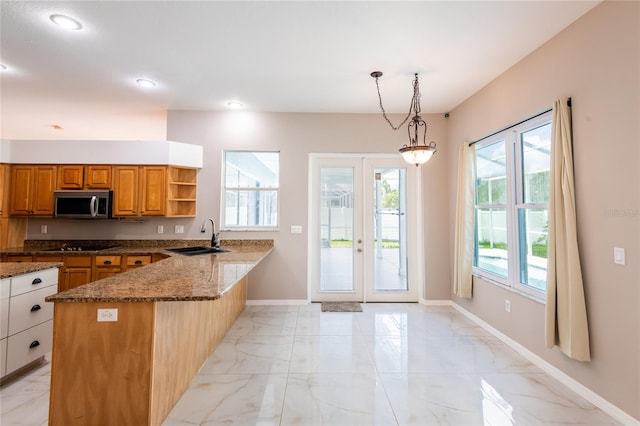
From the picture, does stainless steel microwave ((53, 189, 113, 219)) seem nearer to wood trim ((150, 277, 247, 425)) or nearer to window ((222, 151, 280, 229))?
window ((222, 151, 280, 229))

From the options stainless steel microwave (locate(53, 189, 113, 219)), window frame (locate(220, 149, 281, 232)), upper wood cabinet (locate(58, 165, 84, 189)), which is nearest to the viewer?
stainless steel microwave (locate(53, 189, 113, 219))

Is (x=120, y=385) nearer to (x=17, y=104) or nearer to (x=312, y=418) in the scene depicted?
(x=312, y=418)

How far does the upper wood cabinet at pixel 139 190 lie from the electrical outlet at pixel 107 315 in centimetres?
254

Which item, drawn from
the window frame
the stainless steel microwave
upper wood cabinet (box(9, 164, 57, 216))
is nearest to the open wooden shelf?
the window frame

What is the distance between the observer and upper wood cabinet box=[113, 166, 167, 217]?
154 inches

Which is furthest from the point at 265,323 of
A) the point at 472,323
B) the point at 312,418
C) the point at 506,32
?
the point at 506,32

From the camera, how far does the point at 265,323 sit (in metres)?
3.47

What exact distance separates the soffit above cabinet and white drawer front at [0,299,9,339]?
7.48 feet

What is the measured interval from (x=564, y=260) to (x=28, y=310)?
4356mm

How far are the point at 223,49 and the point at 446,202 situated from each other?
11.7 ft

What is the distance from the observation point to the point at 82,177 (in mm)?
3906

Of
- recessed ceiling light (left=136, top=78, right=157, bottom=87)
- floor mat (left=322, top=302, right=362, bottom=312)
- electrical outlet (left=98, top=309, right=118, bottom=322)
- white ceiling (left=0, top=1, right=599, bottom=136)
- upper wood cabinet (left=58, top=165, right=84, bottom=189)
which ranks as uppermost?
recessed ceiling light (left=136, top=78, right=157, bottom=87)

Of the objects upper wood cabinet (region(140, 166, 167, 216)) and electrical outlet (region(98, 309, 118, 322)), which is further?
upper wood cabinet (region(140, 166, 167, 216))

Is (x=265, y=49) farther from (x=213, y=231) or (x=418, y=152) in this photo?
(x=213, y=231)
